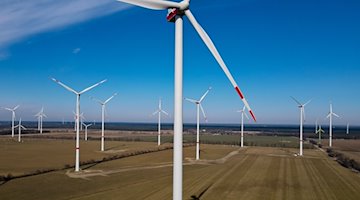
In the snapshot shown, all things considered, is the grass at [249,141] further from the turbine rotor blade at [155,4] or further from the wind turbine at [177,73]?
the turbine rotor blade at [155,4]

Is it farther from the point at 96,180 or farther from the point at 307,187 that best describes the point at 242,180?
the point at 96,180

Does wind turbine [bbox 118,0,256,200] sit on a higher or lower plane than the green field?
higher

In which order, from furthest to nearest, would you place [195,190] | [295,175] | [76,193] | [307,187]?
[295,175] → [307,187] → [195,190] → [76,193]

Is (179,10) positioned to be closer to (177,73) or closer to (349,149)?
(177,73)

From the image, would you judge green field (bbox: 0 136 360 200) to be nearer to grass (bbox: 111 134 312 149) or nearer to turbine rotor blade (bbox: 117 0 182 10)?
turbine rotor blade (bbox: 117 0 182 10)

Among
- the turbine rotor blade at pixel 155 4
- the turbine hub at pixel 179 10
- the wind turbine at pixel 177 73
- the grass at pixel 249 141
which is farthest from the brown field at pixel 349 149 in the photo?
the turbine rotor blade at pixel 155 4

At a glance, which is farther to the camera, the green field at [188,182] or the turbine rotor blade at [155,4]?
the green field at [188,182]

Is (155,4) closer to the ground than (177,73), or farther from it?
farther from it

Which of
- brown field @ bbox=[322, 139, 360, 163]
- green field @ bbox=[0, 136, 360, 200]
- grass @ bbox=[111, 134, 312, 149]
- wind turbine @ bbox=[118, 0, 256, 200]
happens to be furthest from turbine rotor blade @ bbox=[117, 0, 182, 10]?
grass @ bbox=[111, 134, 312, 149]

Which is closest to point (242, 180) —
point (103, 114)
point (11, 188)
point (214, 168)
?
point (214, 168)

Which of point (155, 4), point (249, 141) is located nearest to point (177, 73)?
point (155, 4)

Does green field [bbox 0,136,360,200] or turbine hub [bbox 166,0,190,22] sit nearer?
turbine hub [bbox 166,0,190,22]
